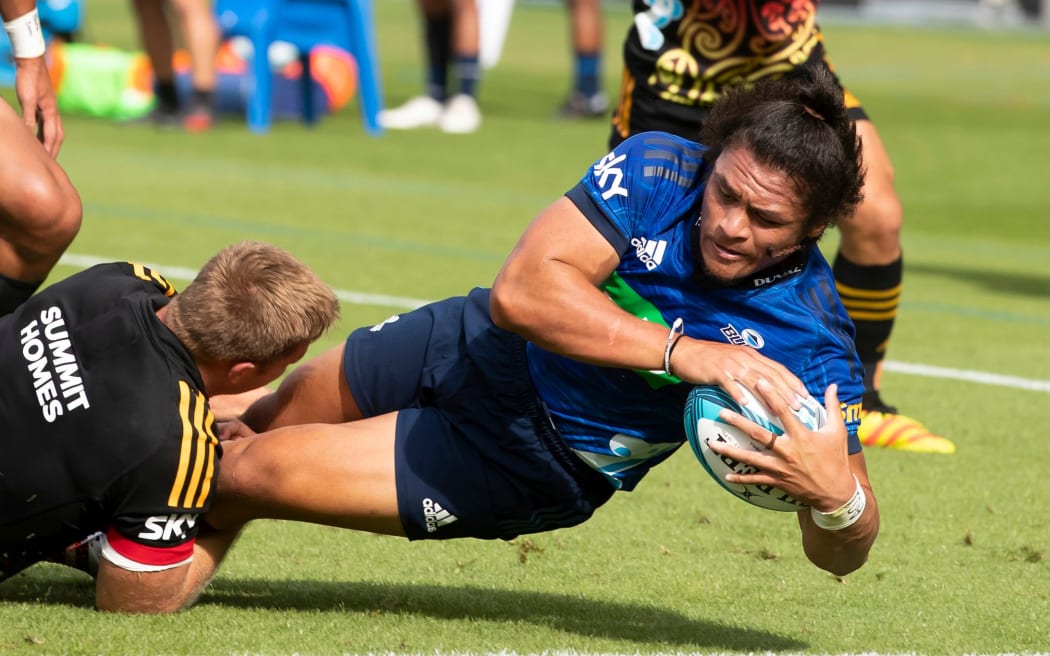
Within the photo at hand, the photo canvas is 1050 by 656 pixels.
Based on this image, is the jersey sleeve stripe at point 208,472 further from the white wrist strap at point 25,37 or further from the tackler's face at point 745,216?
the white wrist strap at point 25,37

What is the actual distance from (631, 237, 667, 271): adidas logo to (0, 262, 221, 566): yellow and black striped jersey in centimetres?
105

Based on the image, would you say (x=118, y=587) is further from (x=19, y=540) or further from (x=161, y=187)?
(x=161, y=187)

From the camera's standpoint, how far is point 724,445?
337 cm

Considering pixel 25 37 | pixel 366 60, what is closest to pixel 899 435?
pixel 25 37

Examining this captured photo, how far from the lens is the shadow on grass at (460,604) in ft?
12.4

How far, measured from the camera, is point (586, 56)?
14562 millimetres

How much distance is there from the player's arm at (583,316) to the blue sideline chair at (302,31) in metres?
10.8

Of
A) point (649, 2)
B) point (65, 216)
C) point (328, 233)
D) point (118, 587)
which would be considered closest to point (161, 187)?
point (328, 233)

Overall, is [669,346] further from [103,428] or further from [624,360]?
[103,428]

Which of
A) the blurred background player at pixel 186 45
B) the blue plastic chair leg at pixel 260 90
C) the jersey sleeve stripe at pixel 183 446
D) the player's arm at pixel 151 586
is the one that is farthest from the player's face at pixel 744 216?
the blue plastic chair leg at pixel 260 90

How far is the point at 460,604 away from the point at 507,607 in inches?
4.6

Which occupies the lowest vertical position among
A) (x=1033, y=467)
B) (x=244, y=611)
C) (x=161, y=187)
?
(x=161, y=187)

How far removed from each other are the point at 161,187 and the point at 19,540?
7.74 metres

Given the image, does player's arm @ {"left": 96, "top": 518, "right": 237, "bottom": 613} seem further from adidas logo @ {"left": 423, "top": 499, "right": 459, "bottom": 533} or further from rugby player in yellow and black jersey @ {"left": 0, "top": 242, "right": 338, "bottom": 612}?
adidas logo @ {"left": 423, "top": 499, "right": 459, "bottom": 533}
